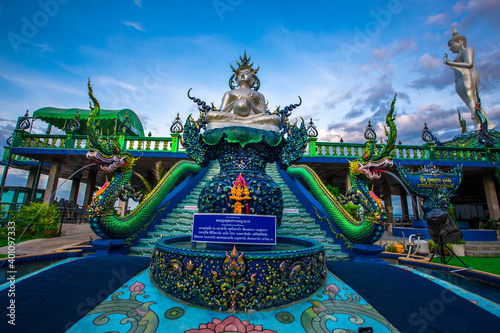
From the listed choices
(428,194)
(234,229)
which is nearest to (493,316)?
(234,229)

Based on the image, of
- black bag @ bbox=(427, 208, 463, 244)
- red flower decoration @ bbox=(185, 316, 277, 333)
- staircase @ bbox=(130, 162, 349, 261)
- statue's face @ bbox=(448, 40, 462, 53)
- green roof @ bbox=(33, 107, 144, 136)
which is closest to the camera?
red flower decoration @ bbox=(185, 316, 277, 333)

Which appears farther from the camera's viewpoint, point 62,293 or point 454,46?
point 454,46

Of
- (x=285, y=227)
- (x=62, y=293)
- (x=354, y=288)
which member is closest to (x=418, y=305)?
(x=354, y=288)

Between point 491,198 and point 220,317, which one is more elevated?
point 491,198

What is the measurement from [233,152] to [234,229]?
158 centimetres

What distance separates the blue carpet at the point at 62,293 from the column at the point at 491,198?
1825 cm

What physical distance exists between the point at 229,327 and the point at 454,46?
88.8ft

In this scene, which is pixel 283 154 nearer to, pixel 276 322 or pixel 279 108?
pixel 279 108

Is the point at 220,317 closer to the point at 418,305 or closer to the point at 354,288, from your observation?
the point at 354,288

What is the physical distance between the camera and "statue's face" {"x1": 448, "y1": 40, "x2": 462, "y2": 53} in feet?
60.5

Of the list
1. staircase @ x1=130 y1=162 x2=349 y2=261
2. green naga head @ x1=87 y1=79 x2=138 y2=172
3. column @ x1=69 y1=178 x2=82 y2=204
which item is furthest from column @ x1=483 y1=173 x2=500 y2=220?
column @ x1=69 y1=178 x2=82 y2=204

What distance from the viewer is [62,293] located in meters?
2.38

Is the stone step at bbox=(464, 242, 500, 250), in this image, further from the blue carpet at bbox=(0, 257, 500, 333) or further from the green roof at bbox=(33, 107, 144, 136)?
the green roof at bbox=(33, 107, 144, 136)

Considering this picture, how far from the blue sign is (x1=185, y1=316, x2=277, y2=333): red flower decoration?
766 millimetres
